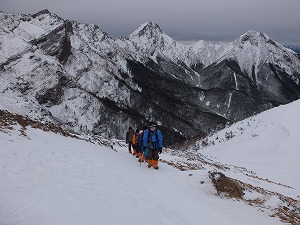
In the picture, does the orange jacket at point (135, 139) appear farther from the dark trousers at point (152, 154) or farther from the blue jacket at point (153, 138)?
the dark trousers at point (152, 154)

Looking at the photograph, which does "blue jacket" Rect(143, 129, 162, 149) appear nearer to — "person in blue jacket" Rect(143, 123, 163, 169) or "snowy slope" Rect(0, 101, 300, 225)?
"person in blue jacket" Rect(143, 123, 163, 169)

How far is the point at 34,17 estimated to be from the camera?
186250mm

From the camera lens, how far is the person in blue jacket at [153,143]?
17.2 meters

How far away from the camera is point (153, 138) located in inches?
680

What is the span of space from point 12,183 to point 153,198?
15.3 feet

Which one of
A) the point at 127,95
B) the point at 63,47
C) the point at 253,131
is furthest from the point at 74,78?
the point at 253,131

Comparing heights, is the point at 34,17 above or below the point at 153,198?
above

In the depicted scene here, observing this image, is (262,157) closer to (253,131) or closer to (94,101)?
(253,131)

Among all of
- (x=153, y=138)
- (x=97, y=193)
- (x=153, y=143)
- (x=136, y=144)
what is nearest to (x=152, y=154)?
(x=153, y=143)

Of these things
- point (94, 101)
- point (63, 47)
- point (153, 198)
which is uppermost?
point (63, 47)

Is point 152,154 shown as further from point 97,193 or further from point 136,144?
point 97,193

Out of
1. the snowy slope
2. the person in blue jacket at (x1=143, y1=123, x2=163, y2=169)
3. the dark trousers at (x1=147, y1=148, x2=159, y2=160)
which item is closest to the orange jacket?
the snowy slope

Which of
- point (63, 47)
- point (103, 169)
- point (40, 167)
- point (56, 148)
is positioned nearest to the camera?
point (40, 167)

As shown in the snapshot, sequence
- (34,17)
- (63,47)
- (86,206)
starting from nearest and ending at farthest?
(86,206), (63,47), (34,17)
